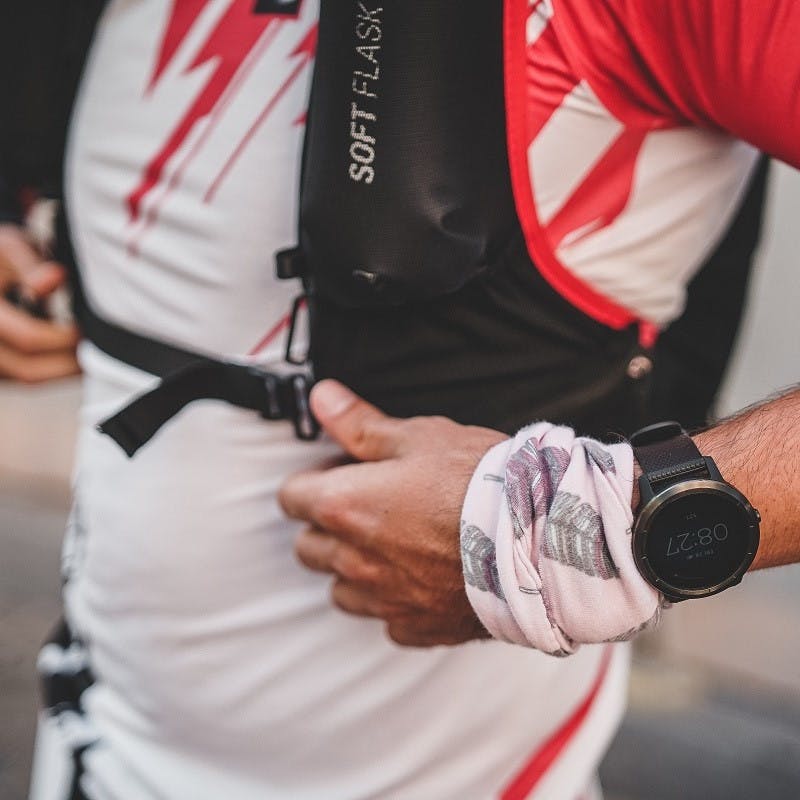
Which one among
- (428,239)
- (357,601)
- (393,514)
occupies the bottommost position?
(357,601)

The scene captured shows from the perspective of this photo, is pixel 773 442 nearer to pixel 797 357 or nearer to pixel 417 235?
pixel 417 235

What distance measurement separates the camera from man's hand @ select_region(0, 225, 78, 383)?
3.61 feet

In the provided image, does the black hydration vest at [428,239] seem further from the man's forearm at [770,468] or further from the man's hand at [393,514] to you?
the man's forearm at [770,468]

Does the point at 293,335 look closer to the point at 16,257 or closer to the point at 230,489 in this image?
the point at 230,489

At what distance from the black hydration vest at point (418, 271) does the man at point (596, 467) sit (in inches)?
1.5

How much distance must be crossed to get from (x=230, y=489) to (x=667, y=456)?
1.33ft

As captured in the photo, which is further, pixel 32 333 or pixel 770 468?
pixel 32 333

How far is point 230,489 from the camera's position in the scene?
0.87 metres

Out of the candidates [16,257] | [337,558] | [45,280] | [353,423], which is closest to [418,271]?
[353,423]

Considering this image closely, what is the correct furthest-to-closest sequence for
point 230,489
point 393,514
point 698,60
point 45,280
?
1. point 45,280
2. point 230,489
3. point 393,514
4. point 698,60

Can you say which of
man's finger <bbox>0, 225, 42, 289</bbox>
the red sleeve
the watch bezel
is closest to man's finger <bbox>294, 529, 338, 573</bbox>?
the watch bezel

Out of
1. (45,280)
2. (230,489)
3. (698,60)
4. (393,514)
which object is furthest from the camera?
(45,280)

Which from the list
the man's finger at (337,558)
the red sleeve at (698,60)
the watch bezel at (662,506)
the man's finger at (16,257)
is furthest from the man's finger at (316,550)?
the man's finger at (16,257)

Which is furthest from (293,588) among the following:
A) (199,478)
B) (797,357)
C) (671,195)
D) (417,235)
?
(797,357)
